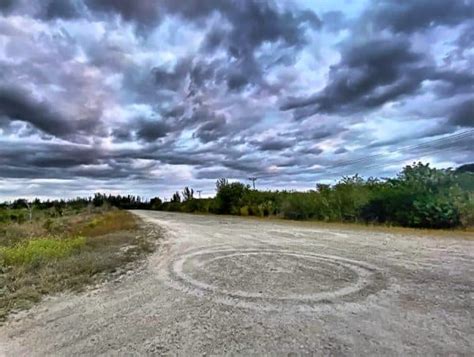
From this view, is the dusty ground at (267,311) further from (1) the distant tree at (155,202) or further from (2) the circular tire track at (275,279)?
(1) the distant tree at (155,202)

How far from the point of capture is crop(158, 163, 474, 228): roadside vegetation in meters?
14.2

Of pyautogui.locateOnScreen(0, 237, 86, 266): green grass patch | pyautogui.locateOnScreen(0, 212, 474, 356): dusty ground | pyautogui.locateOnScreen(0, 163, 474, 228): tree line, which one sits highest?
pyautogui.locateOnScreen(0, 163, 474, 228): tree line

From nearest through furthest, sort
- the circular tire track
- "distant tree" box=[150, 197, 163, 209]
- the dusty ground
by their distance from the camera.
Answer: the dusty ground < the circular tire track < "distant tree" box=[150, 197, 163, 209]

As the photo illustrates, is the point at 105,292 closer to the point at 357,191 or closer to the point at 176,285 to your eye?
the point at 176,285

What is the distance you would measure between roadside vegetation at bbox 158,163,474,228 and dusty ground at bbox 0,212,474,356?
25.8ft

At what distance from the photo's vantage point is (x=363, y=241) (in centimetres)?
1028

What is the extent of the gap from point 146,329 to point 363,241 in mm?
7984

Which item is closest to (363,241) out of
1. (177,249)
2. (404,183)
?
(177,249)

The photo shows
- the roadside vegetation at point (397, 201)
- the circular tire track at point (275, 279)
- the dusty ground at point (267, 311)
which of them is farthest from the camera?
the roadside vegetation at point (397, 201)

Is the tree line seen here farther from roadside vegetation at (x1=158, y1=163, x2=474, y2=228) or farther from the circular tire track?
the circular tire track

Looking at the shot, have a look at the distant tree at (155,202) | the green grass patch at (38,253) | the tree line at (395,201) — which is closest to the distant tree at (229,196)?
the tree line at (395,201)

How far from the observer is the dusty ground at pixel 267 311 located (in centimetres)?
326

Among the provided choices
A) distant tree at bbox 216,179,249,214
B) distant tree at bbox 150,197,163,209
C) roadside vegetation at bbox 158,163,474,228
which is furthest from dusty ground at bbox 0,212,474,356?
distant tree at bbox 150,197,163,209

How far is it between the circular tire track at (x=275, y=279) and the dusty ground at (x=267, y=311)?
0.02m
